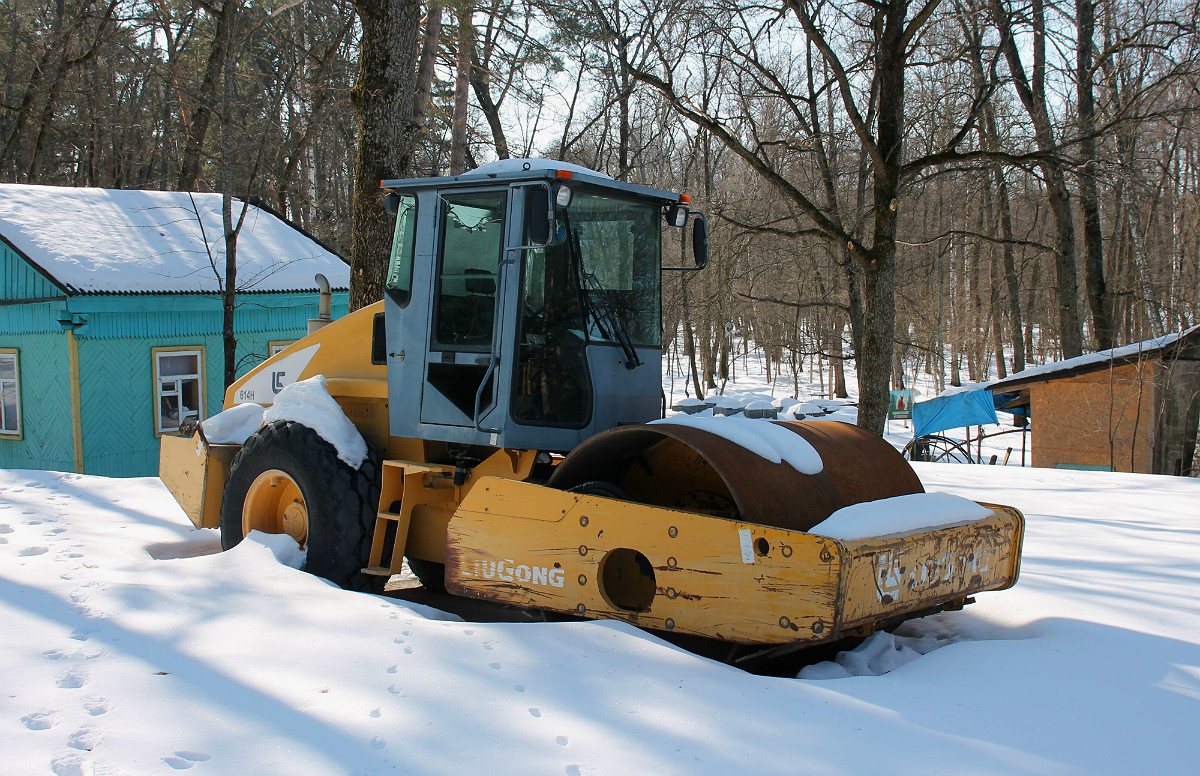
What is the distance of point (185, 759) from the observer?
284 cm

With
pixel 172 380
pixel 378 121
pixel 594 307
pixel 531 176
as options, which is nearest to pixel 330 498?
pixel 594 307

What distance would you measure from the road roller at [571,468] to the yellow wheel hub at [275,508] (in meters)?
0.01

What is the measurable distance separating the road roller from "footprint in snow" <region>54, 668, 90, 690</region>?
185 centimetres

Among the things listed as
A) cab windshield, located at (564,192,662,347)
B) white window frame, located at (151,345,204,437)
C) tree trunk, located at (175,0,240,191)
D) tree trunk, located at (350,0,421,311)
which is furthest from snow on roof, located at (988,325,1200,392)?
tree trunk, located at (175,0,240,191)


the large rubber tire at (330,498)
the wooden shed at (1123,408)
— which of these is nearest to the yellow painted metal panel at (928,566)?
the large rubber tire at (330,498)

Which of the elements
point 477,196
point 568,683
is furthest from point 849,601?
point 477,196

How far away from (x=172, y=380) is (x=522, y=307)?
1197cm

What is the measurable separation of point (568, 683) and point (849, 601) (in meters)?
1.16

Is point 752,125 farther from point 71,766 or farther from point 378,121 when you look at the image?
point 71,766

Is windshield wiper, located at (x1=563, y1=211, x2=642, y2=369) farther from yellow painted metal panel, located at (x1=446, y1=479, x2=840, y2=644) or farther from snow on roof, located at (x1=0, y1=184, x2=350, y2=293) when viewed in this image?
snow on roof, located at (x1=0, y1=184, x2=350, y2=293)

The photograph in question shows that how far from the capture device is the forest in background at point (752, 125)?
10180mm

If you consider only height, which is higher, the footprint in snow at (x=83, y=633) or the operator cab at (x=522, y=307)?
the operator cab at (x=522, y=307)

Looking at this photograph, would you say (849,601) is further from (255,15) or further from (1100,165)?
(255,15)

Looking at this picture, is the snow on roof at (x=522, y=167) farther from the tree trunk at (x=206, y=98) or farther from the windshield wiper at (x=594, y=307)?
the tree trunk at (x=206, y=98)
